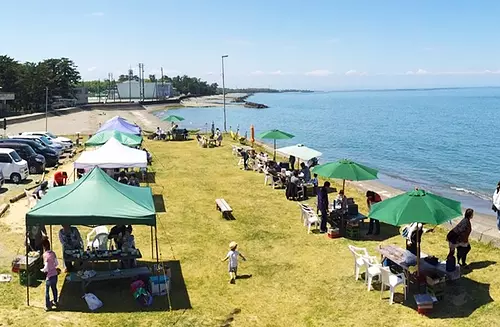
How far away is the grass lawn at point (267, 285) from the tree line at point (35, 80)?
59.4 metres

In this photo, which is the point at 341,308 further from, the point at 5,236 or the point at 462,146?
the point at 462,146

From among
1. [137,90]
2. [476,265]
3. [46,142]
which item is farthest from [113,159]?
[137,90]

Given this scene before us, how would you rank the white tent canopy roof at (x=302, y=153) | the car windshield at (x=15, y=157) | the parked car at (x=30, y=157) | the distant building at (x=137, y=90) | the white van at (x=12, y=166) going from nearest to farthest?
the white tent canopy roof at (x=302, y=153) < the white van at (x=12, y=166) < the car windshield at (x=15, y=157) < the parked car at (x=30, y=157) < the distant building at (x=137, y=90)

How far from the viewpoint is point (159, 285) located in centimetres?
1018

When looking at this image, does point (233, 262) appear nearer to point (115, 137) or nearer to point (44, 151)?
point (115, 137)

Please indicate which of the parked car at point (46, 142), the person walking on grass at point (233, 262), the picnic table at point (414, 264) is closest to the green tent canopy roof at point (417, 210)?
the picnic table at point (414, 264)

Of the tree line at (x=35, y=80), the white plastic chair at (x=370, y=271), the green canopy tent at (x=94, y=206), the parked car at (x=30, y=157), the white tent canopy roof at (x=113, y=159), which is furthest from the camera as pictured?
the tree line at (x=35, y=80)

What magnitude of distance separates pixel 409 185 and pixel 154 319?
2428cm

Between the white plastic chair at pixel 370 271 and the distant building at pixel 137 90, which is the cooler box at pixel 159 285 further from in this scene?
the distant building at pixel 137 90

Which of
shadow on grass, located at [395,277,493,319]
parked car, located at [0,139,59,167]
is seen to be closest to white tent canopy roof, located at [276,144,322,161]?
shadow on grass, located at [395,277,493,319]

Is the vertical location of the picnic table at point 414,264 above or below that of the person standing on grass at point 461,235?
below

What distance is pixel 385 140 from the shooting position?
61750mm

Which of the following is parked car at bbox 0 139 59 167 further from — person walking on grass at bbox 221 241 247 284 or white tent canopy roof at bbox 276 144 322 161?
person walking on grass at bbox 221 241 247 284

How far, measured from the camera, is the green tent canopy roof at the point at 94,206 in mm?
9836
